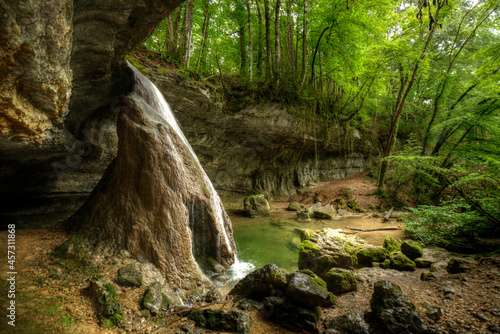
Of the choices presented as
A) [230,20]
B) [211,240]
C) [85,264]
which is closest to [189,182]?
[211,240]

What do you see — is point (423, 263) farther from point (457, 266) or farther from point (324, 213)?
point (324, 213)

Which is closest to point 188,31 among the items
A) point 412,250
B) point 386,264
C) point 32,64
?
point 32,64

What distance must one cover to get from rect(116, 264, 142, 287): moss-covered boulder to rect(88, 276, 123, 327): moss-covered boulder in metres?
0.22

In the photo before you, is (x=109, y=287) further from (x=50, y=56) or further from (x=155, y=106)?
(x=155, y=106)

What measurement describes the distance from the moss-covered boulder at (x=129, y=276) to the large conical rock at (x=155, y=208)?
336mm

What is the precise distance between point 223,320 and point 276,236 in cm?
553

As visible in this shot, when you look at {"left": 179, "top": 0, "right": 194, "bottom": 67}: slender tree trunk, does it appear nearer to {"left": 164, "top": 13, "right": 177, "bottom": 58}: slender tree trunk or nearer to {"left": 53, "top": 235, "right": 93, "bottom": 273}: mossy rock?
{"left": 164, "top": 13, "right": 177, "bottom": 58}: slender tree trunk

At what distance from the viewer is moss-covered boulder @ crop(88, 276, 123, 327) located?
286cm

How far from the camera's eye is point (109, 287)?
320 cm

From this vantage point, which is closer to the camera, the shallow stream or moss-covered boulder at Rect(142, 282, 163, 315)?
moss-covered boulder at Rect(142, 282, 163, 315)

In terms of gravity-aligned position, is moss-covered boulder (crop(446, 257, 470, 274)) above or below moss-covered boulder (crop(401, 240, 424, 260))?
above

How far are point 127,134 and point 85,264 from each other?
2653mm

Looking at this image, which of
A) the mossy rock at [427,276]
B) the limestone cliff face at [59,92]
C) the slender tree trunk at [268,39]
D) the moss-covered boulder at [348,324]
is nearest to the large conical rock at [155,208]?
the limestone cliff face at [59,92]

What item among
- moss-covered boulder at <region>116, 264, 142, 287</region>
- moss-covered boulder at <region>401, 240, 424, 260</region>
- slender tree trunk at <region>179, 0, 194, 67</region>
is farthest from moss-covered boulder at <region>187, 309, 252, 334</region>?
slender tree trunk at <region>179, 0, 194, 67</region>
